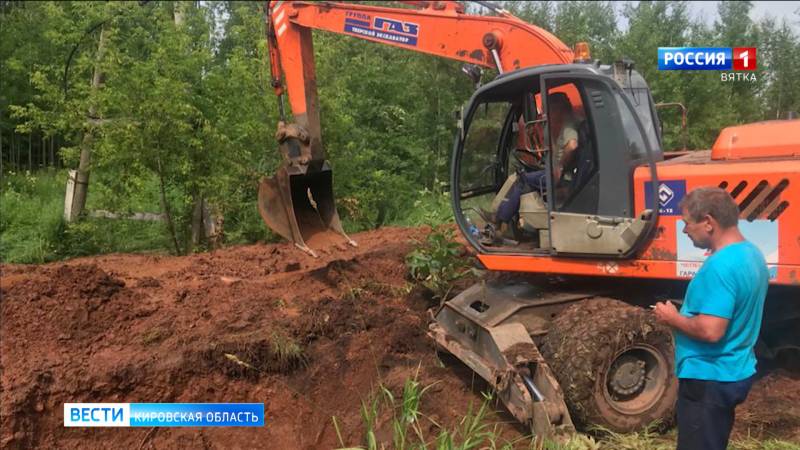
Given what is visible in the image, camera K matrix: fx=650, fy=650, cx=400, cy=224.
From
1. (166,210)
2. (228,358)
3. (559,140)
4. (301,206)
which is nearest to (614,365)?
(559,140)

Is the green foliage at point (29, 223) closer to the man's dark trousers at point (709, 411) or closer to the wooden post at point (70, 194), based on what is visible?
the wooden post at point (70, 194)

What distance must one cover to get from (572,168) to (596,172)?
178 millimetres

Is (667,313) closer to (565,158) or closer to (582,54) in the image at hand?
(565,158)

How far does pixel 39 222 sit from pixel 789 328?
35.2 ft

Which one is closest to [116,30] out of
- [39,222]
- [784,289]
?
[39,222]

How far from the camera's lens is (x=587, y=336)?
426 centimetres

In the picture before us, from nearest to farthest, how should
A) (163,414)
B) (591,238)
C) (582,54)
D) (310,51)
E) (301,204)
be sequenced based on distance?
(591,238) < (163,414) < (582,54) < (301,204) < (310,51)

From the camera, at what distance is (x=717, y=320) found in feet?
8.64

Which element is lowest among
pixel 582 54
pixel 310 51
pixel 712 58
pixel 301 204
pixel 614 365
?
pixel 614 365

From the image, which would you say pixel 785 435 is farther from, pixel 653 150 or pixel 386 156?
pixel 386 156

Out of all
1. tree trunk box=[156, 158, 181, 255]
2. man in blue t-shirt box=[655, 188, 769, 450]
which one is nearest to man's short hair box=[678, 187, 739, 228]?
man in blue t-shirt box=[655, 188, 769, 450]

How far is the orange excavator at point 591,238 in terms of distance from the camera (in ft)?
13.7

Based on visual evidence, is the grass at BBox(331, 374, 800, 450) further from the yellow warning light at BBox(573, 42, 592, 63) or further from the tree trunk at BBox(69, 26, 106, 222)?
the tree trunk at BBox(69, 26, 106, 222)

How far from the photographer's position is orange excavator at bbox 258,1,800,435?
13.7ft
